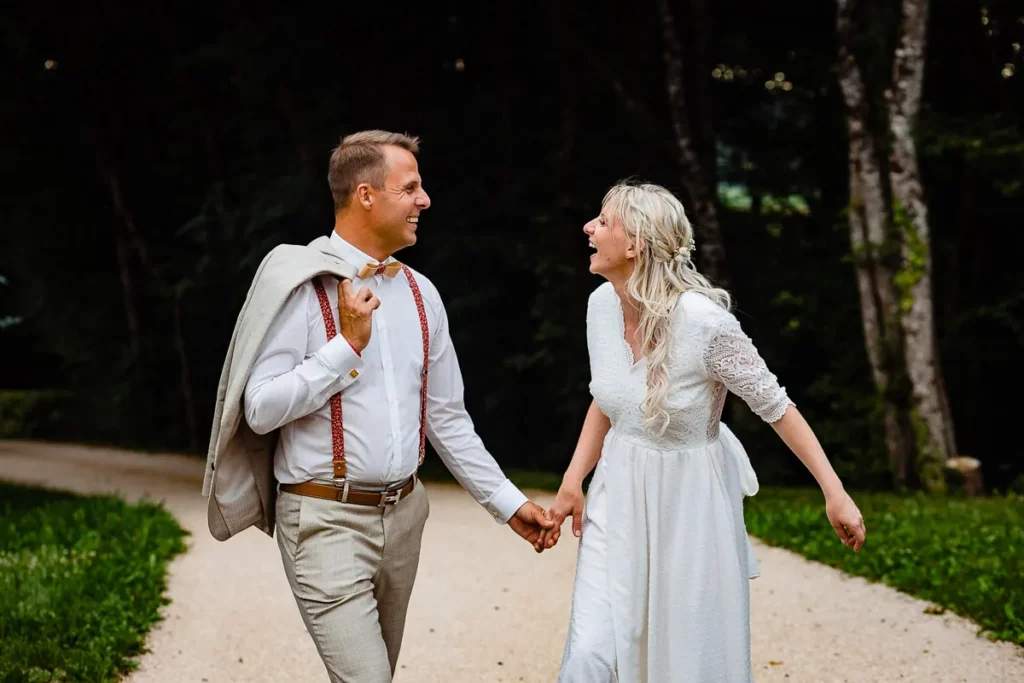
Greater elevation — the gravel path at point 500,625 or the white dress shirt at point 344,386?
the white dress shirt at point 344,386

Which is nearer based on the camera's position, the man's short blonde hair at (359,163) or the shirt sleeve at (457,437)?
the man's short blonde hair at (359,163)

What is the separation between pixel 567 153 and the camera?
14.6 m

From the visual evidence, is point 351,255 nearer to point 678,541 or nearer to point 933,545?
point 678,541

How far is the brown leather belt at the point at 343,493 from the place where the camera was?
11.6 feet

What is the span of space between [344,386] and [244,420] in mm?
373

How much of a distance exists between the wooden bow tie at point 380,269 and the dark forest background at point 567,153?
31.3 feet

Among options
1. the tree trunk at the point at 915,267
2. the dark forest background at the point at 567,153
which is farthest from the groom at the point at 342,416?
the dark forest background at the point at 567,153

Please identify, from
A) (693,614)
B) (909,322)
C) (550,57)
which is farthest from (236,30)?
(693,614)

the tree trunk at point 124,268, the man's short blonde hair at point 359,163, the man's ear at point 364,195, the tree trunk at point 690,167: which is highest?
the man's short blonde hair at point 359,163

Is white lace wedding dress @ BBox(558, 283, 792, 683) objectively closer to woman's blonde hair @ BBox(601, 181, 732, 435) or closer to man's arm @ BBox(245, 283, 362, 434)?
woman's blonde hair @ BBox(601, 181, 732, 435)

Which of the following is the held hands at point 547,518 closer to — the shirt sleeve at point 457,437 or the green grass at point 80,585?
the shirt sleeve at point 457,437

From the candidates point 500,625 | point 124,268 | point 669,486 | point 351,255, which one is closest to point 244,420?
point 351,255

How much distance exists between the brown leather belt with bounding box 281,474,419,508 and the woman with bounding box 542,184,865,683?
65 cm

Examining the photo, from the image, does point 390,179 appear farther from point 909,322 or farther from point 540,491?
point 909,322
